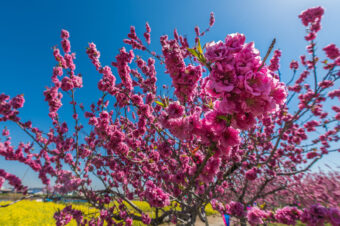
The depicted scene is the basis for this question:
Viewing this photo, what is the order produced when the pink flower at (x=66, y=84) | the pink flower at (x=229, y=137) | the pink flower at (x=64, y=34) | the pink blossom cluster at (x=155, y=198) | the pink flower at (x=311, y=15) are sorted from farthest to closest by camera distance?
the pink flower at (x=311, y=15)
the pink flower at (x=64, y=34)
the pink flower at (x=66, y=84)
the pink blossom cluster at (x=155, y=198)
the pink flower at (x=229, y=137)

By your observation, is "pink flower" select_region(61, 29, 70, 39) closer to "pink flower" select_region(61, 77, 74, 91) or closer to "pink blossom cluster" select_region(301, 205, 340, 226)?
"pink flower" select_region(61, 77, 74, 91)

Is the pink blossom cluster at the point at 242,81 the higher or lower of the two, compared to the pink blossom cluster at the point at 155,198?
higher

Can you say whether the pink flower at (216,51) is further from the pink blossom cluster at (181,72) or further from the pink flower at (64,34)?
the pink flower at (64,34)

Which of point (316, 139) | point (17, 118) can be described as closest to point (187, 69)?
point (17, 118)

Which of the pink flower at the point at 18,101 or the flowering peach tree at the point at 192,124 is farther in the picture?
the pink flower at the point at 18,101

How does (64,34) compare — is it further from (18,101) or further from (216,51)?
(216,51)

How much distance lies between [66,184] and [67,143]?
9.93ft

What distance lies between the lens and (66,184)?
140 inches

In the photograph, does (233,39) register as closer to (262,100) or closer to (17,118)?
(262,100)

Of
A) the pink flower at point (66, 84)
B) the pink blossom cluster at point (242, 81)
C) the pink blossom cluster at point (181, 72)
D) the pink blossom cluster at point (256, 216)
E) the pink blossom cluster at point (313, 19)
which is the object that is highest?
the pink blossom cluster at point (313, 19)

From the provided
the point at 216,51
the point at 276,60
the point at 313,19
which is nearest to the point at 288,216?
the point at 216,51

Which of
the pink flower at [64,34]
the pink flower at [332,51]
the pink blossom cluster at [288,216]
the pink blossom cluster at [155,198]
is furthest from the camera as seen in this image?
the pink flower at [332,51]

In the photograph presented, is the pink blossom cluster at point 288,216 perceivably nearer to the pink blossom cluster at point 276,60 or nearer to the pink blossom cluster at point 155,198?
the pink blossom cluster at point 155,198

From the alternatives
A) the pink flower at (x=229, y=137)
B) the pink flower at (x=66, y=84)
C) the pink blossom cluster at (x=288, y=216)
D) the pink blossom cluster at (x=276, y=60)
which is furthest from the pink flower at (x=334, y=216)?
the pink flower at (x=66, y=84)
